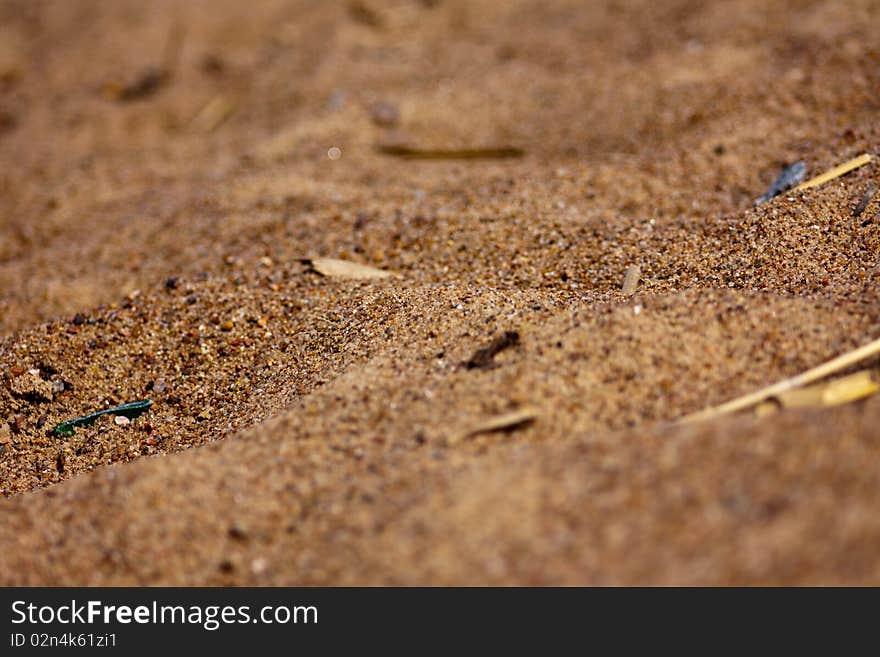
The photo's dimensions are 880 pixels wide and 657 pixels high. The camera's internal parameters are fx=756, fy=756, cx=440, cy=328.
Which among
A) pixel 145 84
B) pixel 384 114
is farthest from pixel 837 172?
pixel 145 84

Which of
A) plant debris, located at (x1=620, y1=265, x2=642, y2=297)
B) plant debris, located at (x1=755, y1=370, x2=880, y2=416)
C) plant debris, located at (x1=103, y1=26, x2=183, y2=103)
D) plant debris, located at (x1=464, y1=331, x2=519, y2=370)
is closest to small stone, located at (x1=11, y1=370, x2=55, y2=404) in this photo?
plant debris, located at (x1=464, y1=331, x2=519, y2=370)

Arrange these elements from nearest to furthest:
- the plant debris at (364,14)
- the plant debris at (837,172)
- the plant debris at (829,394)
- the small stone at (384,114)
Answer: the plant debris at (829,394) → the plant debris at (837,172) → the small stone at (384,114) → the plant debris at (364,14)

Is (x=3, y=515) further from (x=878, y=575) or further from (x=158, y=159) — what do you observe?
(x=158, y=159)

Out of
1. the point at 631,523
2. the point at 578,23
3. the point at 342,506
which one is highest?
the point at 578,23

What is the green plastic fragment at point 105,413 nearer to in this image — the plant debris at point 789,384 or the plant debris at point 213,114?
the plant debris at point 789,384

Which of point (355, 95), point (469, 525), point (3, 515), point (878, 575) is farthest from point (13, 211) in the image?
point (878, 575)

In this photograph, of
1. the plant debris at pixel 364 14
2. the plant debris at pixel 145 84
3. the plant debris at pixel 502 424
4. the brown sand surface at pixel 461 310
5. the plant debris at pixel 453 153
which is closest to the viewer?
the brown sand surface at pixel 461 310

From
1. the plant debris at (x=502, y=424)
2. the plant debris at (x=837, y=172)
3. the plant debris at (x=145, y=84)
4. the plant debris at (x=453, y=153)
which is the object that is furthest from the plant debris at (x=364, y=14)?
the plant debris at (x=502, y=424)
